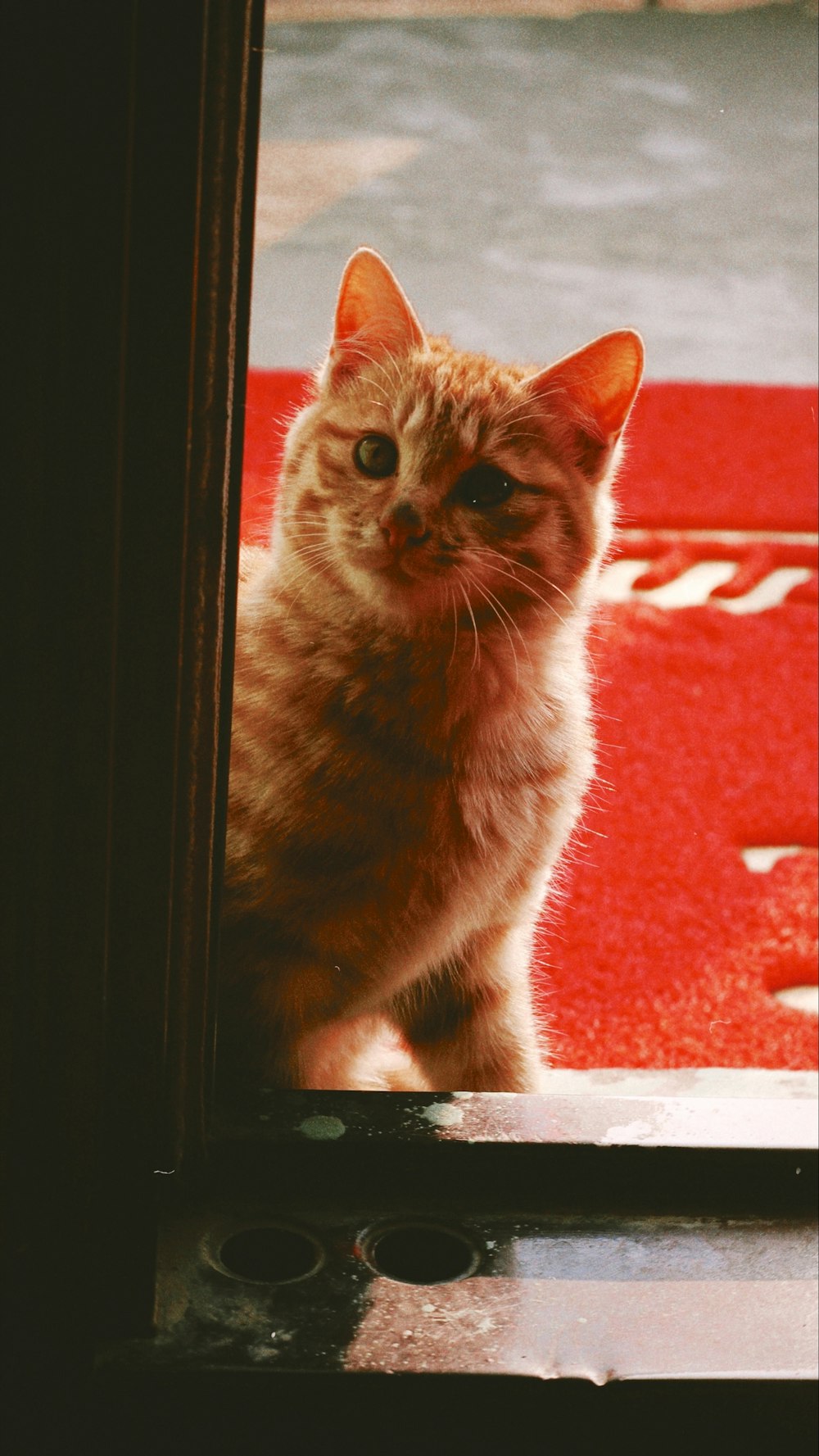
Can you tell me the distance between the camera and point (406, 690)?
88cm

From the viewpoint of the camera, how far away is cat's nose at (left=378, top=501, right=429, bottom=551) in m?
0.86

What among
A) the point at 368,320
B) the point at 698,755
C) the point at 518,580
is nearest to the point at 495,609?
the point at 518,580

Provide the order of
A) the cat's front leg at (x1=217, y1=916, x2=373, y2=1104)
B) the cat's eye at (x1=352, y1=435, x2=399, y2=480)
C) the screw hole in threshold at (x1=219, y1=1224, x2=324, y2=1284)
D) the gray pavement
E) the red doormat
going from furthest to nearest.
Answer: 1. the gray pavement
2. the red doormat
3. the cat's eye at (x1=352, y1=435, x2=399, y2=480)
4. the cat's front leg at (x1=217, y1=916, x2=373, y2=1104)
5. the screw hole in threshold at (x1=219, y1=1224, x2=324, y2=1284)

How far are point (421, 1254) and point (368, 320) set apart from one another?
68cm

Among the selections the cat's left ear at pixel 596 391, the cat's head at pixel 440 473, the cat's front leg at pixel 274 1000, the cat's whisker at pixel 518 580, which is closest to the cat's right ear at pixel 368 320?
the cat's head at pixel 440 473

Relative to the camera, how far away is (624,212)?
106 inches

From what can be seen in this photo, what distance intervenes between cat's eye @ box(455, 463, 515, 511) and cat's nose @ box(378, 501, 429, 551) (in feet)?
0.19

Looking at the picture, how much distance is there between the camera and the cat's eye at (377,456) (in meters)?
0.95

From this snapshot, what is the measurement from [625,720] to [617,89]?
5.42ft

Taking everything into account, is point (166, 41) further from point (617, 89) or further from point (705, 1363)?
point (617, 89)

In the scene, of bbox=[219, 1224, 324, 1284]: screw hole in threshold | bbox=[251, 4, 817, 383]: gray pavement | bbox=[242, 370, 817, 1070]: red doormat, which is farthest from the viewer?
bbox=[251, 4, 817, 383]: gray pavement

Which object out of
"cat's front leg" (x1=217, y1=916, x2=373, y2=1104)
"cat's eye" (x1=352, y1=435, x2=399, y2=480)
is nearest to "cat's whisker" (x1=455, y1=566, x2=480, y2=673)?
"cat's eye" (x1=352, y1=435, x2=399, y2=480)

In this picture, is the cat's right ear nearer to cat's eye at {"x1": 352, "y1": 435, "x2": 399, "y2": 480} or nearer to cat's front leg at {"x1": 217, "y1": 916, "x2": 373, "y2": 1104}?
cat's eye at {"x1": 352, "y1": 435, "x2": 399, "y2": 480}

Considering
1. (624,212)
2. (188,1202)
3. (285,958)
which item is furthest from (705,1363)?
(624,212)
